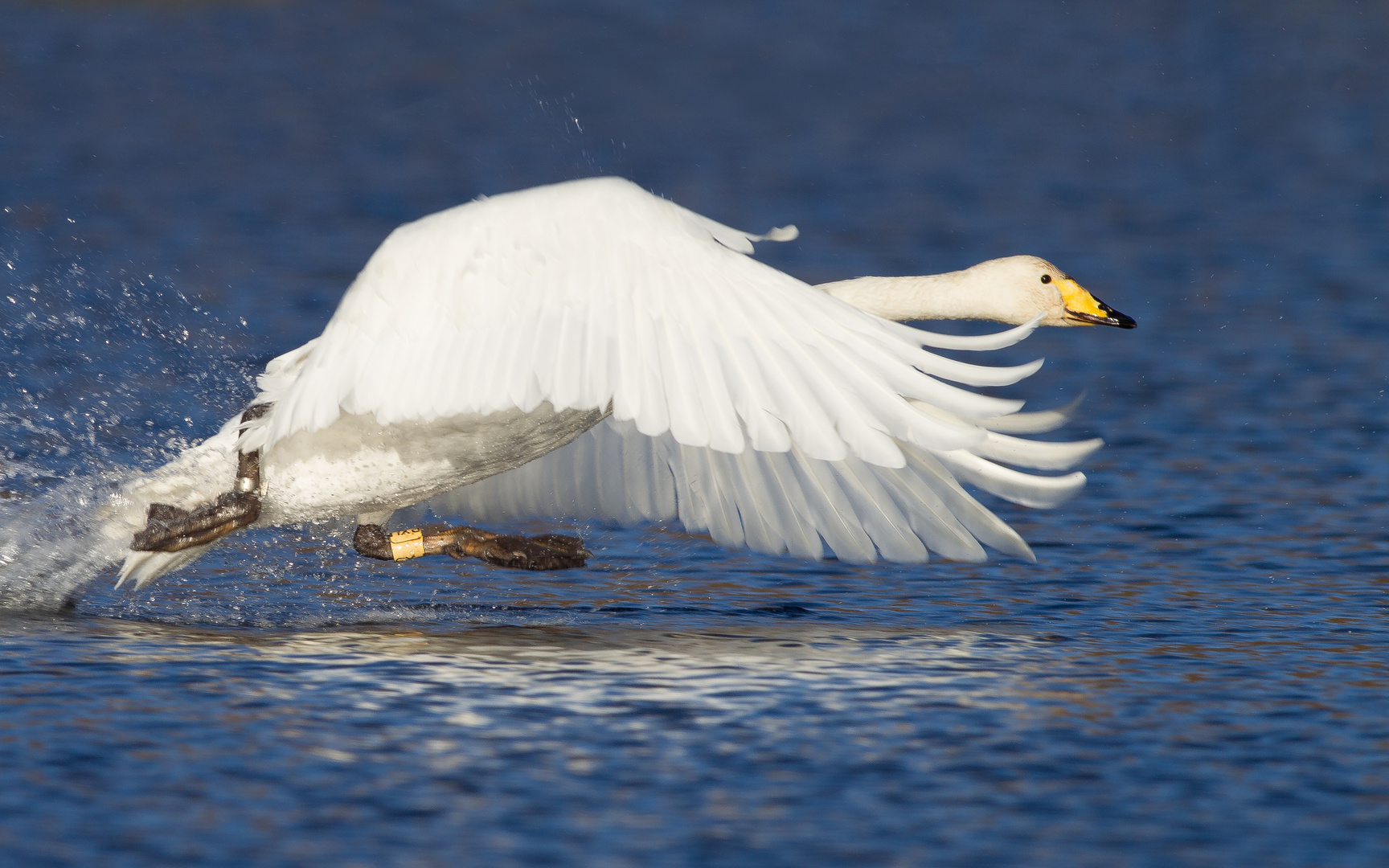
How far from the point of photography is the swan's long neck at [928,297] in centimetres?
888

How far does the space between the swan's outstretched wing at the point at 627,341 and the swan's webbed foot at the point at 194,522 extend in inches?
44.2

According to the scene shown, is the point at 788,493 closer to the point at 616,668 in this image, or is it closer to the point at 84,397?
the point at 616,668

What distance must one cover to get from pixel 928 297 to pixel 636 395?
262cm

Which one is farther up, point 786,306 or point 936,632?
point 786,306

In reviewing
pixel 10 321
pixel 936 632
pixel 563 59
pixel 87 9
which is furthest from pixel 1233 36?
pixel 936 632

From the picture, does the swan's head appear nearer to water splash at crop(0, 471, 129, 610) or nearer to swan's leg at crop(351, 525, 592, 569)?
swan's leg at crop(351, 525, 592, 569)

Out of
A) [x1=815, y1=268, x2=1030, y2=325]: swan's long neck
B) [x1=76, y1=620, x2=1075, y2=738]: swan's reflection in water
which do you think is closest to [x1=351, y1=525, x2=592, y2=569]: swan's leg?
[x1=76, y1=620, x2=1075, y2=738]: swan's reflection in water

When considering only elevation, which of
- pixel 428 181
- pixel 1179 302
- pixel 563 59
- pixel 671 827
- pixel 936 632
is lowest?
pixel 671 827

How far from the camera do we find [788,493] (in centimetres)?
878

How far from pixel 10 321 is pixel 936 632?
30.3ft

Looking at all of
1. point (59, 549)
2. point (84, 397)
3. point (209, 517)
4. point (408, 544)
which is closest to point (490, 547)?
point (408, 544)

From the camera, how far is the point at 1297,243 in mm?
17906

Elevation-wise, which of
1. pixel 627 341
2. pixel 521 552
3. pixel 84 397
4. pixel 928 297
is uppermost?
pixel 84 397

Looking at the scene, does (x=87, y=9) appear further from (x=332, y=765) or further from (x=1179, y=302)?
(x=332, y=765)
